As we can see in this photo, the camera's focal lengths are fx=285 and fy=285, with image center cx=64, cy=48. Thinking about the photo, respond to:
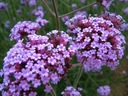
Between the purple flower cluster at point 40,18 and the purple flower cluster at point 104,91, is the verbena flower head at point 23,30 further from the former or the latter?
the purple flower cluster at point 104,91

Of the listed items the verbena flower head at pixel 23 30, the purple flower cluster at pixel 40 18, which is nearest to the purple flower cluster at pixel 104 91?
the purple flower cluster at pixel 40 18

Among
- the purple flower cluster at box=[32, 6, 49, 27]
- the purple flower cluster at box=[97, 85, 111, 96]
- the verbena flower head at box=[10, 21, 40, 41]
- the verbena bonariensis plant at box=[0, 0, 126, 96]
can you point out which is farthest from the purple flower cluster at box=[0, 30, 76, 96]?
the purple flower cluster at box=[97, 85, 111, 96]

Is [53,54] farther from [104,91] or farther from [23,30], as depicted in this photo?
[104,91]

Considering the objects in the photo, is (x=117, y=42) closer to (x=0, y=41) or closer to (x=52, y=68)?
(x=52, y=68)

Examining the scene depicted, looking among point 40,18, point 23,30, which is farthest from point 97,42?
point 40,18

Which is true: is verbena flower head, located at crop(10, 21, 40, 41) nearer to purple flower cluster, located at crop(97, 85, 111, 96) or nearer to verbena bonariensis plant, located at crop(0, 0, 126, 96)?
verbena bonariensis plant, located at crop(0, 0, 126, 96)

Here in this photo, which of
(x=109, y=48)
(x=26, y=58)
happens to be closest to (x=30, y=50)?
(x=26, y=58)
